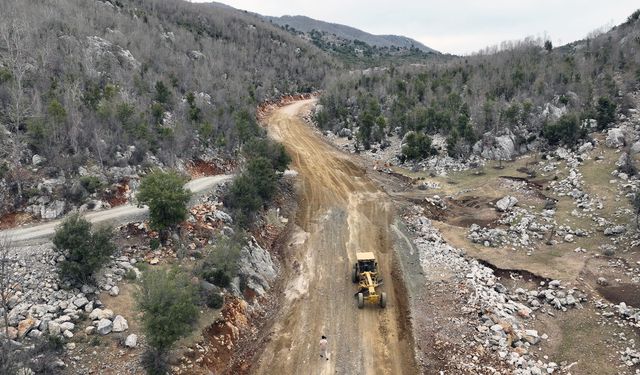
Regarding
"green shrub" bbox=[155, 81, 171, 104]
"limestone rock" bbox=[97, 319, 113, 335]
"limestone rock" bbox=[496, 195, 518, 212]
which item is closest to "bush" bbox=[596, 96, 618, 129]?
"limestone rock" bbox=[496, 195, 518, 212]

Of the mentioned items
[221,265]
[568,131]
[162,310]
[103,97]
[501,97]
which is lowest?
[221,265]

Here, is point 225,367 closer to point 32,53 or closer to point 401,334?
point 401,334

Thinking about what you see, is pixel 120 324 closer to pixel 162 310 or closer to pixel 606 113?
pixel 162 310

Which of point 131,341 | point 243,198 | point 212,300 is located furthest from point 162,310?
point 243,198

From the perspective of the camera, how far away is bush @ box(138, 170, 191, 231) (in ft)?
77.7

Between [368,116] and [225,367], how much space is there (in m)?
41.4

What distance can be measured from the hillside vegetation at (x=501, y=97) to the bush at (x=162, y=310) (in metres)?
36.4

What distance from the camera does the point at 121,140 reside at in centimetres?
3369

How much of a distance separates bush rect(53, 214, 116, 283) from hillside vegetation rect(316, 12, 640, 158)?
35463 millimetres

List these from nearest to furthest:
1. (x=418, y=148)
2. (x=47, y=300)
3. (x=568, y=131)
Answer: (x=47, y=300) → (x=568, y=131) → (x=418, y=148)

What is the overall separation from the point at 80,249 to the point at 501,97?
176 feet

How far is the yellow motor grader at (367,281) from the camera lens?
2319cm

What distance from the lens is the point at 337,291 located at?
25094 millimetres

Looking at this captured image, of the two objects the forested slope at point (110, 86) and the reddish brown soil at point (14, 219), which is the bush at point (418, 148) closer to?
the forested slope at point (110, 86)
